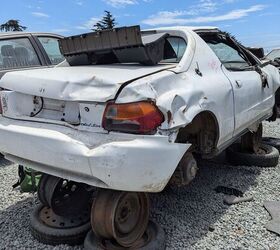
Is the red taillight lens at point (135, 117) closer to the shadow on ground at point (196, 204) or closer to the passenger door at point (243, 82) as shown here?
the shadow on ground at point (196, 204)

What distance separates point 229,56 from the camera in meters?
4.12

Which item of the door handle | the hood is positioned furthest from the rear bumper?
the door handle

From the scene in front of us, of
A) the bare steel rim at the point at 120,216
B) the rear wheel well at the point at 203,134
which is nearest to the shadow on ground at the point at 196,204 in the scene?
the bare steel rim at the point at 120,216

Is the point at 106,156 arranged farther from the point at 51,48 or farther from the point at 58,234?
the point at 51,48

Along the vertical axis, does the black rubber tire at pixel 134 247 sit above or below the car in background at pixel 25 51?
below

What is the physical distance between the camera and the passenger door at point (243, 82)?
3568 mm

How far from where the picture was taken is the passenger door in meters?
3.57

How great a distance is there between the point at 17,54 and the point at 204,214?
355cm

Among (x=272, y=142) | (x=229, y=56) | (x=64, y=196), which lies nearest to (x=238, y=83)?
(x=229, y=56)

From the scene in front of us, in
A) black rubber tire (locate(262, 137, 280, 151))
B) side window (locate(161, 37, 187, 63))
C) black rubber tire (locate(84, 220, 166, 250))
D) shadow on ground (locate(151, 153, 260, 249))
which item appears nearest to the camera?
black rubber tire (locate(84, 220, 166, 250))

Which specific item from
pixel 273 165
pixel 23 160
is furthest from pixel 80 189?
pixel 273 165

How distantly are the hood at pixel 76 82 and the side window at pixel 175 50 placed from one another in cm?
44

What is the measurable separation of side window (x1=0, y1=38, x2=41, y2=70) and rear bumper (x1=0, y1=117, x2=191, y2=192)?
2.84 metres

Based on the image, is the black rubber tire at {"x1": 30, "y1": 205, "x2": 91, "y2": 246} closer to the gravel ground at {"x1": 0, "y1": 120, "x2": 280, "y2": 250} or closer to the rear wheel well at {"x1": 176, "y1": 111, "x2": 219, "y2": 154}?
the gravel ground at {"x1": 0, "y1": 120, "x2": 280, "y2": 250}
